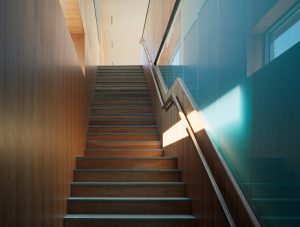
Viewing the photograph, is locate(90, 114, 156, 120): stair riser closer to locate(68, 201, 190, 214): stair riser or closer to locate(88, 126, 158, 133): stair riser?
locate(88, 126, 158, 133): stair riser

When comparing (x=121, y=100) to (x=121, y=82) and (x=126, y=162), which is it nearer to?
(x=121, y=82)

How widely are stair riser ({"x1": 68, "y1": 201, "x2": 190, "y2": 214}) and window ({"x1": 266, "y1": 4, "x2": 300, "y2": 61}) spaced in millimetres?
2345

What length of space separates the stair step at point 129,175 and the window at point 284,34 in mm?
2798

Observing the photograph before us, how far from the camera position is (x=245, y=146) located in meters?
2.59

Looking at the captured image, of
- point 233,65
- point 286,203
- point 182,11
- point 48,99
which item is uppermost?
point 182,11

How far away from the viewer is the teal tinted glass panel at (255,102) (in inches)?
76.8

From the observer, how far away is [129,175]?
479 cm

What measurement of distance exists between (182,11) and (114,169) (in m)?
2.09

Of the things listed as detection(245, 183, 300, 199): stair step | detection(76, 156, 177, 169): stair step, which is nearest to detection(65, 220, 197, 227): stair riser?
detection(76, 156, 177, 169): stair step

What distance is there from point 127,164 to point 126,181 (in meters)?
0.40

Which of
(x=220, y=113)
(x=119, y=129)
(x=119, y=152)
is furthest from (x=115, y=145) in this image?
(x=220, y=113)

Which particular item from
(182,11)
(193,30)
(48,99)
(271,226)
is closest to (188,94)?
(193,30)

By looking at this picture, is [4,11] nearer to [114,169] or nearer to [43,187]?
[43,187]

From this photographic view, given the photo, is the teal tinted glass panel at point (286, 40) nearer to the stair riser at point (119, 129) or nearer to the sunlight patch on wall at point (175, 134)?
the sunlight patch on wall at point (175, 134)
